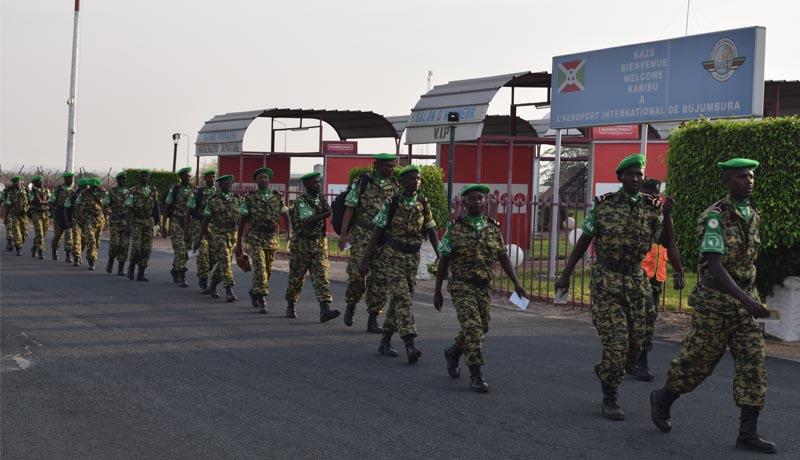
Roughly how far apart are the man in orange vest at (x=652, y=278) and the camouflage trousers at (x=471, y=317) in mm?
1289

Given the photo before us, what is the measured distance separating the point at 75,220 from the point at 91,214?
0.84 m

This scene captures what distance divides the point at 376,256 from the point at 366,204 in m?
0.82

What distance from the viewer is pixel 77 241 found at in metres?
20.5

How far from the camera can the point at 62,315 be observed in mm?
12453

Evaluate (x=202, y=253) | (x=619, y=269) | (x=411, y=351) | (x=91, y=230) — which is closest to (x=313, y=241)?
(x=411, y=351)

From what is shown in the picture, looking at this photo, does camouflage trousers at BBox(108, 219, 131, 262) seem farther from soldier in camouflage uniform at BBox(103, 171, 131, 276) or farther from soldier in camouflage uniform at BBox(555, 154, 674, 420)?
soldier in camouflage uniform at BBox(555, 154, 674, 420)

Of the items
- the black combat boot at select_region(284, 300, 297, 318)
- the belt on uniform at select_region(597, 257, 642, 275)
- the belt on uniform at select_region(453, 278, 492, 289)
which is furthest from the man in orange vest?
the black combat boot at select_region(284, 300, 297, 318)

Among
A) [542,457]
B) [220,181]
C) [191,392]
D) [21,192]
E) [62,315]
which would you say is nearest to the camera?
[542,457]

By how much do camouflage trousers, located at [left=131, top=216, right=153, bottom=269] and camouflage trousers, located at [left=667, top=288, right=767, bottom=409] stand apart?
12.4 meters

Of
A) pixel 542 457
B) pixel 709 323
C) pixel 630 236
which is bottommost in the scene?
pixel 542 457

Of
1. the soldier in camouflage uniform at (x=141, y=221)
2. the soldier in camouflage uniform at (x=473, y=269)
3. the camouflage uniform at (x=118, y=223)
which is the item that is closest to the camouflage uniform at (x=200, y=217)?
the soldier in camouflage uniform at (x=141, y=221)

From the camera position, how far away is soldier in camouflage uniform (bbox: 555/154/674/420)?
23.3 ft

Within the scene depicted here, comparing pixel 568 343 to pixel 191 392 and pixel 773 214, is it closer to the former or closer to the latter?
pixel 773 214

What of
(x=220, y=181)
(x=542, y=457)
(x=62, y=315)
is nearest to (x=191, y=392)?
(x=542, y=457)
